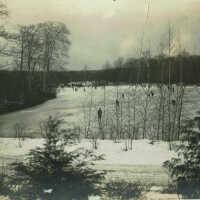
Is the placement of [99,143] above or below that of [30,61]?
below

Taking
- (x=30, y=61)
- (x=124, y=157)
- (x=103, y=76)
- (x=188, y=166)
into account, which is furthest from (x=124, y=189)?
(x=30, y=61)

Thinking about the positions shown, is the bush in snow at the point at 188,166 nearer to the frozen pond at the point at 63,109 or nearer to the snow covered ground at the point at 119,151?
the snow covered ground at the point at 119,151

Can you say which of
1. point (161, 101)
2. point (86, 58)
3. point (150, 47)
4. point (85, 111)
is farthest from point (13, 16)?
point (161, 101)

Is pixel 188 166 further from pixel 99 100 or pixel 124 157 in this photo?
pixel 99 100

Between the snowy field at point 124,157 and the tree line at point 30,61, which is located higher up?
the tree line at point 30,61

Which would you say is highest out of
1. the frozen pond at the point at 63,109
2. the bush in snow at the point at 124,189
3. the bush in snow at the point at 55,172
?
the frozen pond at the point at 63,109

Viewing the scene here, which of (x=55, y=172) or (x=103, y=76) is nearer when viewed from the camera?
(x=55, y=172)

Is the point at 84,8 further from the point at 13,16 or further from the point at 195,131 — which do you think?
the point at 195,131

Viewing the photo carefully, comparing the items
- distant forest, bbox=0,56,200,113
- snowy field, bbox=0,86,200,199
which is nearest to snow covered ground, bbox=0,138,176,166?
snowy field, bbox=0,86,200,199

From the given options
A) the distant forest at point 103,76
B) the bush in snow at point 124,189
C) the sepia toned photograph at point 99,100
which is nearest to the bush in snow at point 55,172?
the sepia toned photograph at point 99,100
